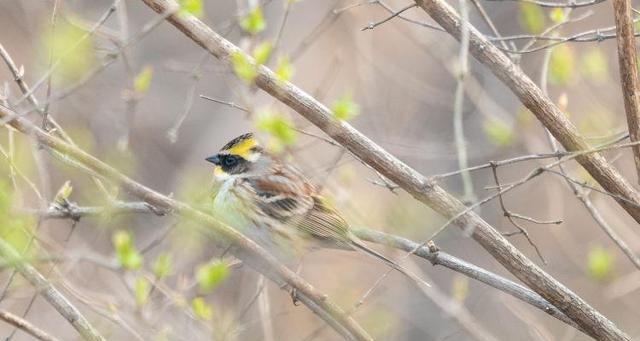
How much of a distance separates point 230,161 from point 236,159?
1.5 inches

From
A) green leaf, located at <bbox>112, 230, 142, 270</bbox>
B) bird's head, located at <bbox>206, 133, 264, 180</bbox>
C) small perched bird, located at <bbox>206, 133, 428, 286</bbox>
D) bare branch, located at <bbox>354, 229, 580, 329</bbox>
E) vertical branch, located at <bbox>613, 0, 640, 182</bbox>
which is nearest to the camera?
vertical branch, located at <bbox>613, 0, 640, 182</bbox>

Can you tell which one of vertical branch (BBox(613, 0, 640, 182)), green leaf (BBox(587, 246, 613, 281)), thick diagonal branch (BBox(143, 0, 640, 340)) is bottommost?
thick diagonal branch (BBox(143, 0, 640, 340))

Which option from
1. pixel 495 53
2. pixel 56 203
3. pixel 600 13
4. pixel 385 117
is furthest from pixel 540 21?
pixel 600 13

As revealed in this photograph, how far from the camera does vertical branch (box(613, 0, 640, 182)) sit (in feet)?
11.4

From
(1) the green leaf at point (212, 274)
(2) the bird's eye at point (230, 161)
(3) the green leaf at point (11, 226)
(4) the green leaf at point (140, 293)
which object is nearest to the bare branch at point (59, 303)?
(3) the green leaf at point (11, 226)

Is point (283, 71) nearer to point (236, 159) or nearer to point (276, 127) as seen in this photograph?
point (276, 127)

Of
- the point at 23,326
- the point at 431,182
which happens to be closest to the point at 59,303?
the point at 23,326

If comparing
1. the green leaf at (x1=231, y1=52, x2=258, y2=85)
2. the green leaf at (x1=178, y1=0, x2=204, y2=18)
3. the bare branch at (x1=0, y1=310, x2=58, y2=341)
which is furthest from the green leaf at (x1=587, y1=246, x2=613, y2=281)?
the bare branch at (x1=0, y1=310, x2=58, y2=341)

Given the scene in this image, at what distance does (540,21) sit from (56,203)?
2422 mm

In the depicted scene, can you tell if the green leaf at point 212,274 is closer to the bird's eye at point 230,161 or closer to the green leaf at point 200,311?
the green leaf at point 200,311

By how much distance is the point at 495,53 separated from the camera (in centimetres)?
370

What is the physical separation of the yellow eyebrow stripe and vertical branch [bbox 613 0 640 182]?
7.19ft

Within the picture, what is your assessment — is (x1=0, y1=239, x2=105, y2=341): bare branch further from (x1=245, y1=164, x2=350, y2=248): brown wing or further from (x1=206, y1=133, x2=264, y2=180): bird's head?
(x1=206, y1=133, x2=264, y2=180): bird's head

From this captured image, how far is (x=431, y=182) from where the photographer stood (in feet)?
11.8
